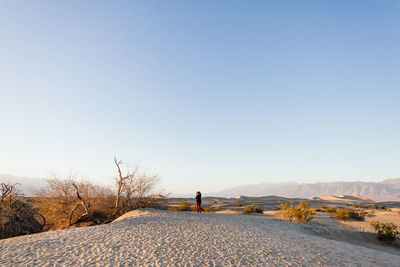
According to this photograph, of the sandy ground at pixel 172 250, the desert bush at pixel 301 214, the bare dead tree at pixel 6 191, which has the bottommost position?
the desert bush at pixel 301 214

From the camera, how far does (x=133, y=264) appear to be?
4766 mm

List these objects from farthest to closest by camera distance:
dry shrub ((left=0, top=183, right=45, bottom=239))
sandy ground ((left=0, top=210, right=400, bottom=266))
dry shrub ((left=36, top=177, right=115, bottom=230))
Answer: dry shrub ((left=36, top=177, right=115, bottom=230)) < dry shrub ((left=0, top=183, right=45, bottom=239)) < sandy ground ((left=0, top=210, right=400, bottom=266))

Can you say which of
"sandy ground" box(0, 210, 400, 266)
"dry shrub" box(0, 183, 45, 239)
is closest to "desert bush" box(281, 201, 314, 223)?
"sandy ground" box(0, 210, 400, 266)

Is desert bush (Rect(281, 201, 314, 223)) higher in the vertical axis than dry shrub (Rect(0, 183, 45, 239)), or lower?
lower

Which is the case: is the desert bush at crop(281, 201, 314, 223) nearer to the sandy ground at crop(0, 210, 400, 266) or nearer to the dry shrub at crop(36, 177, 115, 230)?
the sandy ground at crop(0, 210, 400, 266)

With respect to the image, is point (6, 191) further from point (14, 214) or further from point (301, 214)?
point (301, 214)

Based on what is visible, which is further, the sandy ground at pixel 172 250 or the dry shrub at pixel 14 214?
the dry shrub at pixel 14 214

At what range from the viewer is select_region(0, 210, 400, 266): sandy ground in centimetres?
504

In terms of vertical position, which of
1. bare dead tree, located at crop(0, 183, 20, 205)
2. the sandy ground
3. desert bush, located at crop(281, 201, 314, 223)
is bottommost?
desert bush, located at crop(281, 201, 314, 223)

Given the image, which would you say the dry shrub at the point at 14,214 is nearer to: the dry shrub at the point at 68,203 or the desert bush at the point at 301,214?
the dry shrub at the point at 68,203

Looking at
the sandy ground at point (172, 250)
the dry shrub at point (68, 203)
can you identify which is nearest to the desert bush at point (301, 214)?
the sandy ground at point (172, 250)

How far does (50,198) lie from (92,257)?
10.5 m

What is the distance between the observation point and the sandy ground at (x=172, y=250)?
16.5 feet

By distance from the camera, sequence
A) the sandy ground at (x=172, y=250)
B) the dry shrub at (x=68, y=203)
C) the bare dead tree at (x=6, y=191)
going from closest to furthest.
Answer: the sandy ground at (x=172, y=250) < the bare dead tree at (x=6, y=191) < the dry shrub at (x=68, y=203)
